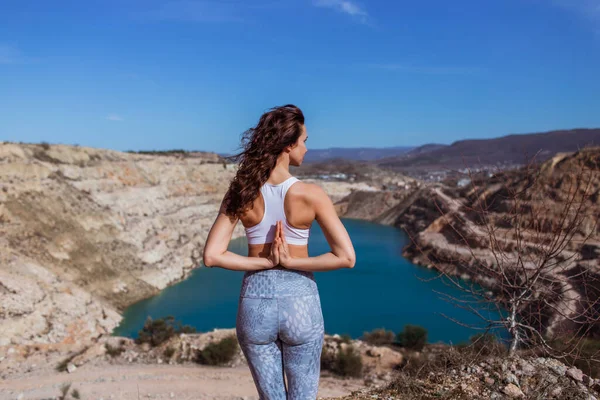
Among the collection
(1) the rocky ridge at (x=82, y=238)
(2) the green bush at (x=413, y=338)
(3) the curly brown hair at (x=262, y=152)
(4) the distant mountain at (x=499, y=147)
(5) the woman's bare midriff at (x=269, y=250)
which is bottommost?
(2) the green bush at (x=413, y=338)

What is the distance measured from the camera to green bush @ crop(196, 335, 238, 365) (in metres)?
11.5

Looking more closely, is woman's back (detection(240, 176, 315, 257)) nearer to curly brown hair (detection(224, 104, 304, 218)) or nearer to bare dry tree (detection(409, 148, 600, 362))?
curly brown hair (detection(224, 104, 304, 218))

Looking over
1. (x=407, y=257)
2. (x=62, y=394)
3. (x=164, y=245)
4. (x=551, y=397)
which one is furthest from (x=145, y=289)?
(x=551, y=397)

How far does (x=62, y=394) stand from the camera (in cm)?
852

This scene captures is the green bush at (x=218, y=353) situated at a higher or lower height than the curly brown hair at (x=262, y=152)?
lower

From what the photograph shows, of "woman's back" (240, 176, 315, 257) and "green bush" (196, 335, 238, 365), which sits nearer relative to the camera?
"woman's back" (240, 176, 315, 257)

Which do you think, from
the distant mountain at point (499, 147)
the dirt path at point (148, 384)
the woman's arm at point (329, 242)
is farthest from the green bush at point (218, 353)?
the distant mountain at point (499, 147)

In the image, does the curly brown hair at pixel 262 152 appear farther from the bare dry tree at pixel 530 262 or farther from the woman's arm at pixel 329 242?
the bare dry tree at pixel 530 262

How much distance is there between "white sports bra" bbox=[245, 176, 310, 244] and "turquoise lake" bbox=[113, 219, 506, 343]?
1170 cm

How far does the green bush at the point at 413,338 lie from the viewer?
1331 cm

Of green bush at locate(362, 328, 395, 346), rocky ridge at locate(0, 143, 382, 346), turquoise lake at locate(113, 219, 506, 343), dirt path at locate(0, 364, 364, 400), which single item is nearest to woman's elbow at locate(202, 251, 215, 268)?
dirt path at locate(0, 364, 364, 400)

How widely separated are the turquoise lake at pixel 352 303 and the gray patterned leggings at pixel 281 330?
11535 mm

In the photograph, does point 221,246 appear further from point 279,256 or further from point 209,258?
point 279,256

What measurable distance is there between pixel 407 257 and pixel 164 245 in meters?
14.9
